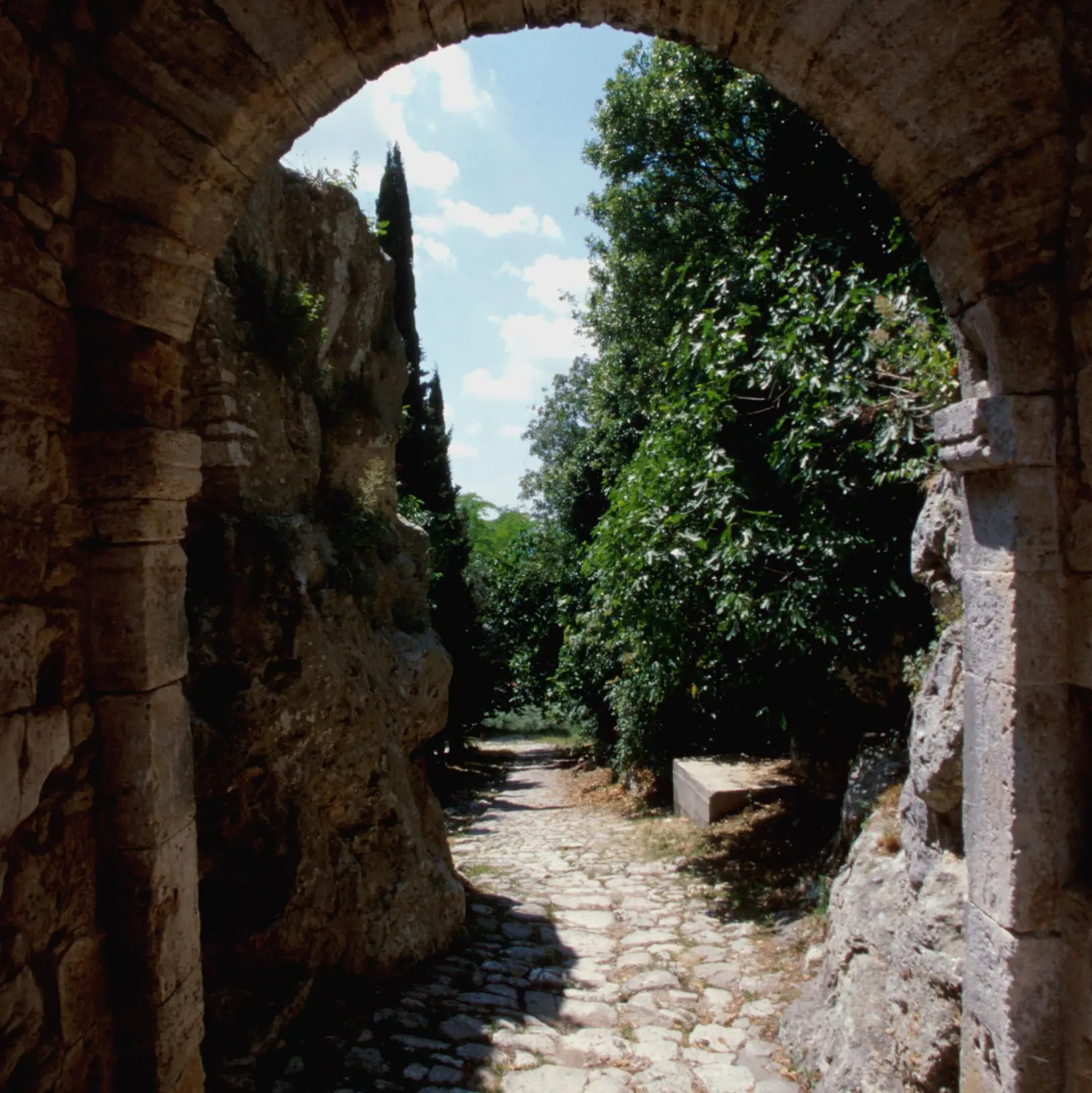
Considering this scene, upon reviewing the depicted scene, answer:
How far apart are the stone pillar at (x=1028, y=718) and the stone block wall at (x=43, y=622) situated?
8.99 feet

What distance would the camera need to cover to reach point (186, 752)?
289 centimetres

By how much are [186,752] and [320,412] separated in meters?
3.64

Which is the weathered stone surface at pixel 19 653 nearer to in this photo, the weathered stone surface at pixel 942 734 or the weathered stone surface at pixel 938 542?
the weathered stone surface at pixel 942 734

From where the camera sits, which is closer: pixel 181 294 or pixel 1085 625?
pixel 1085 625

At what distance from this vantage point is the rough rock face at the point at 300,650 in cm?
442

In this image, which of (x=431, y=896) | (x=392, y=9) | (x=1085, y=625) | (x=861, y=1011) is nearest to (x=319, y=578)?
(x=431, y=896)

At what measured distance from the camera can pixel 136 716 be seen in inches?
103

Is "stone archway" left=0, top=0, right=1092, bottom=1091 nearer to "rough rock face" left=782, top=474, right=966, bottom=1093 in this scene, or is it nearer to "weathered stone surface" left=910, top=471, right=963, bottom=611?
"rough rock face" left=782, top=474, right=966, bottom=1093

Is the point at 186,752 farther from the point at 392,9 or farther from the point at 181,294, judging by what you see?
the point at 392,9

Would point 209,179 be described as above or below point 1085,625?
above

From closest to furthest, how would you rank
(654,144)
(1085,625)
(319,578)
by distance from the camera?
(1085,625) → (319,578) → (654,144)

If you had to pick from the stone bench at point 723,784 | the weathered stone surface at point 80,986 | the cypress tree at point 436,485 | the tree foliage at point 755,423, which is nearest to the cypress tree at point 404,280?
the cypress tree at point 436,485

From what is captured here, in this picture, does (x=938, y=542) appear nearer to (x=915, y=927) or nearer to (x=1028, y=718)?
(x=1028, y=718)

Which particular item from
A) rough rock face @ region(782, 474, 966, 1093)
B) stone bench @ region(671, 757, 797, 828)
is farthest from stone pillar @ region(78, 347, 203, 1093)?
stone bench @ region(671, 757, 797, 828)
